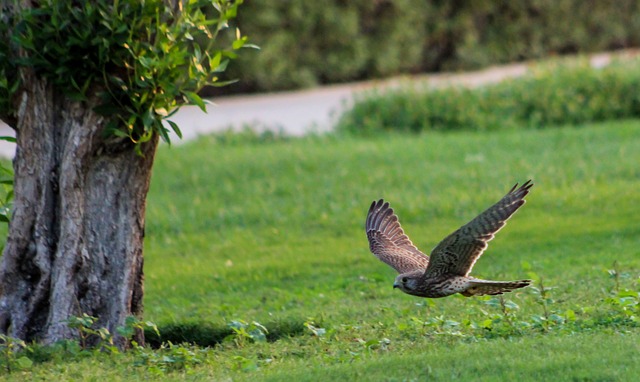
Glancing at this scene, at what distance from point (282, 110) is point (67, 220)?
10530 mm

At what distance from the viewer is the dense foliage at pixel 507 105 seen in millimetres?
12789

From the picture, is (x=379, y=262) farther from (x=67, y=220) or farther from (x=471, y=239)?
(x=67, y=220)

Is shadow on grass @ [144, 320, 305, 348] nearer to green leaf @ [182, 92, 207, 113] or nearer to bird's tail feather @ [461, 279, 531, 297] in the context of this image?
bird's tail feather @ [461, 279, 531, 297]

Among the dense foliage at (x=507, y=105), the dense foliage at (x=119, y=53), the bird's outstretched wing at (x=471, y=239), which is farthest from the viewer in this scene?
the dense foliage at (x=507, y=105)

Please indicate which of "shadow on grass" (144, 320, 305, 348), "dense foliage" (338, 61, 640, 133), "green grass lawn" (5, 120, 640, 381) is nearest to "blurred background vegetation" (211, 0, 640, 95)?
"dense foliage" (338, 61, 640, 133)

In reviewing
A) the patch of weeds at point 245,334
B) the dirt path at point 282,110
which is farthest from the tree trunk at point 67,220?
the dirt path at point 282,110

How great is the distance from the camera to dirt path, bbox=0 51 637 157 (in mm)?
13461

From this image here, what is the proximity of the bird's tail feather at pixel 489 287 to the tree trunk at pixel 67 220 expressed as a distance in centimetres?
174

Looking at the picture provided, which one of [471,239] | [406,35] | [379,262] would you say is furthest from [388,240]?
[406,35]

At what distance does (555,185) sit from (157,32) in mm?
5192

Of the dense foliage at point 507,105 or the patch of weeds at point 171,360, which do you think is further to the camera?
the dense foliage at point 507,105

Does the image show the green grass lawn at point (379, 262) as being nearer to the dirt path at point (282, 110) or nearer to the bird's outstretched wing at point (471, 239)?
the bird's outstretched wing at point (471, 239)

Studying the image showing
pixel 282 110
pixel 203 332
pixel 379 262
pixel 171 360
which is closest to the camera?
pixel 171 360

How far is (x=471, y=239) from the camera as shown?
502 centimetres
